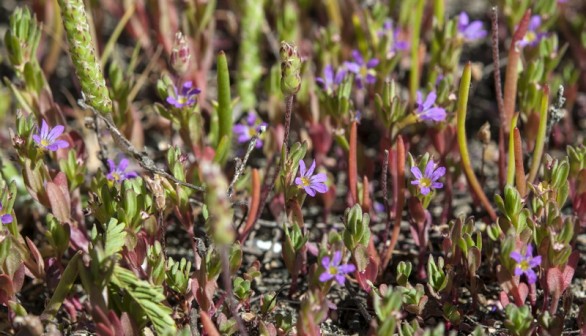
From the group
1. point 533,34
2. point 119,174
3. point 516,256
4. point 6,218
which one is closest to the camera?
point 516,256

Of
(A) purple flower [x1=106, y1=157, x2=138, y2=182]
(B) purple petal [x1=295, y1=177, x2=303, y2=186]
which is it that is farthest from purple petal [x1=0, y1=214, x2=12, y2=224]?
(B) purple petal [x1=295, y1=177, x2=303, y2=186]

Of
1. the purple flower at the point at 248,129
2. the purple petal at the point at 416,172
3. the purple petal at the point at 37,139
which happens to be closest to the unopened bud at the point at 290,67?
the purple petal at the point at 416,172

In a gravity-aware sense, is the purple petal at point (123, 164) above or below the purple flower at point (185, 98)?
below

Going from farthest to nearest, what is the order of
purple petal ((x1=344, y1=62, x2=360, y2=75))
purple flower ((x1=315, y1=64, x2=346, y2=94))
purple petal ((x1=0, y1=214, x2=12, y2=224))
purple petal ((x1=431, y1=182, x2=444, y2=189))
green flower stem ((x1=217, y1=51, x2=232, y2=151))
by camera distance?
purple petal ((x1=344, y1=62, x2=360, y2=75)) < purple flower ((x1=315, y1=64, x2=346, y2=94)) < green flower stem ((x1=217, y1=51, x2=232, y2=151)) < purple petal ((x1=431, y1=182, x2=444, y2=189)) < purple petal ((x1=0, y1=214, x2=12, y2=224))

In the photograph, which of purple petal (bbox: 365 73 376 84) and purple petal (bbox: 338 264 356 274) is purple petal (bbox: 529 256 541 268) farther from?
purple petal (bbox: 365 73 376 84)

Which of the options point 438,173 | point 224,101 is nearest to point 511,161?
point 438,173

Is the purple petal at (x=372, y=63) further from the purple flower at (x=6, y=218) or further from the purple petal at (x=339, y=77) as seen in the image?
the purple flower at (x=6, y=218)

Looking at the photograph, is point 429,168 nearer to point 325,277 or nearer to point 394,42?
point 325,277
